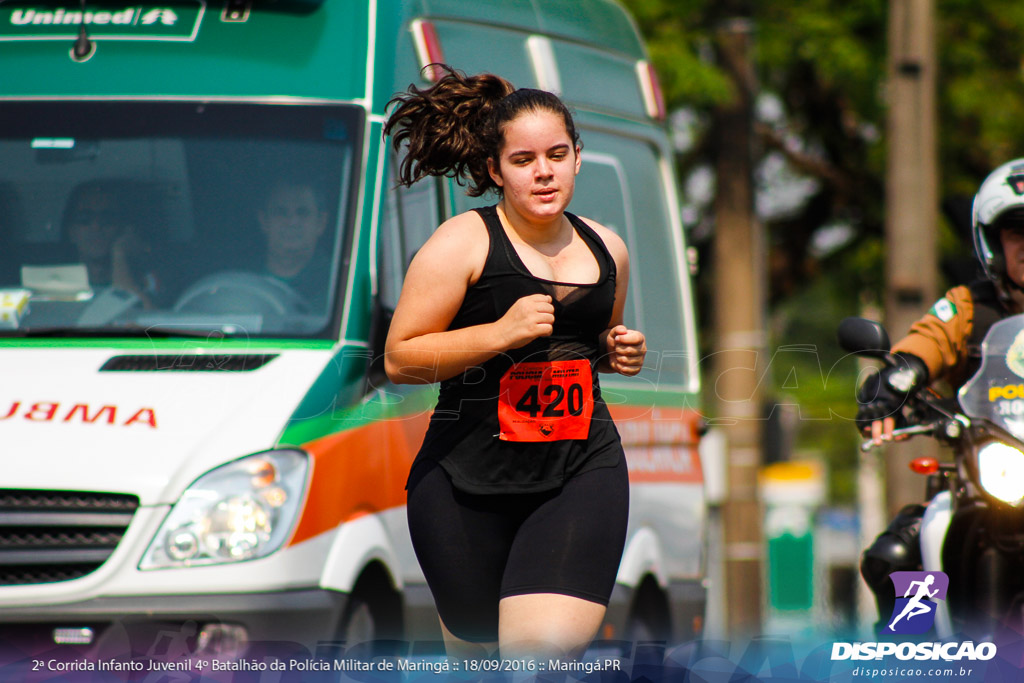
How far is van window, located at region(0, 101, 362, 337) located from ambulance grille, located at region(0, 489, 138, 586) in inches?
28.0

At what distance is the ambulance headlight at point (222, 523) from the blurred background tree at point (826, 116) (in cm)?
786

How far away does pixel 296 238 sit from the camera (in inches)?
207

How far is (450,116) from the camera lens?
4.02 m

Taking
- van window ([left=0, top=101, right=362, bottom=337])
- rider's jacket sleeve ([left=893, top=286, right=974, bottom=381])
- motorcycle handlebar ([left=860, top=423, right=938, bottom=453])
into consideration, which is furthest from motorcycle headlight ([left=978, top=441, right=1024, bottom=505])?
van window ([left=0, top=101, right=362, bottom=337])

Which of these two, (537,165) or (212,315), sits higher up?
(212,315)

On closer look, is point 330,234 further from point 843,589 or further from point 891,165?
point 843,589

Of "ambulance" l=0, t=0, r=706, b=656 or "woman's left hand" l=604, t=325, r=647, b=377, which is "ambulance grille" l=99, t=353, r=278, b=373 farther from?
"woman's left hand" l=604, t=325, r=647, b=377

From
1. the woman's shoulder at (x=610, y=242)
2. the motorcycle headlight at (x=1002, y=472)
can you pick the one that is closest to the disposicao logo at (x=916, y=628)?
the motorcycle headlight at (x=1002, y=472)

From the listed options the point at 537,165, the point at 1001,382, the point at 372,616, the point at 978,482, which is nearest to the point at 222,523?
the point at 372,616

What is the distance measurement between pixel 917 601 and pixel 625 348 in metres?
1.30

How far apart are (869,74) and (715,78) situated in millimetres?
1714

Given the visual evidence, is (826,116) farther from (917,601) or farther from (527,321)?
(527,321)

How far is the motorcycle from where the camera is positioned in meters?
4.17

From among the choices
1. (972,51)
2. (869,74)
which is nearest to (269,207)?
(869,74)
